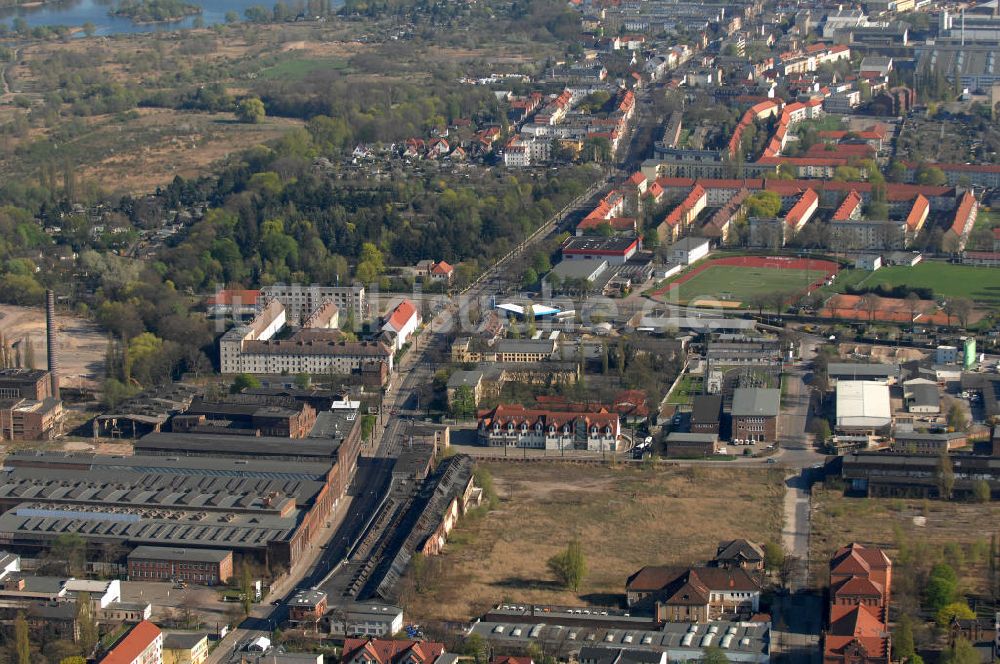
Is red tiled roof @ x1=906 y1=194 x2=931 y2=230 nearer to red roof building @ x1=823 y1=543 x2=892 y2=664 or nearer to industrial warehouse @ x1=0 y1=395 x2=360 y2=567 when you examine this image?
industrial warehouse @ x1=0 y1=395 x2=360 y2=567

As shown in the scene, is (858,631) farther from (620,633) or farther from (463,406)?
(463,406)

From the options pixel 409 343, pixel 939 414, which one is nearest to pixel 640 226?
pixel 409 343

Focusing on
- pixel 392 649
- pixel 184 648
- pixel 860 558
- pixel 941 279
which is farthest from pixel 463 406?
pixel 941 279

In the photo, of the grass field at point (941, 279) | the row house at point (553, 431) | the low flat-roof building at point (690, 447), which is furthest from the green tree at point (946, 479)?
the grass field at point (941, 279)

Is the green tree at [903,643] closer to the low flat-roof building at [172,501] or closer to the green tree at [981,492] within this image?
the green tree at [981,492]

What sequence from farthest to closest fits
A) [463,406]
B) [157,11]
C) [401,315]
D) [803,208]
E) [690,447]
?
[157,11]
[803,208]
[401,315]
[463,406]
[690,447]

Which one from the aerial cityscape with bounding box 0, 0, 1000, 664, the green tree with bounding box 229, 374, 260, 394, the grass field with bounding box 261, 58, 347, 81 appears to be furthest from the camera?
the grass field with bounding box 261, 58, 347, 81

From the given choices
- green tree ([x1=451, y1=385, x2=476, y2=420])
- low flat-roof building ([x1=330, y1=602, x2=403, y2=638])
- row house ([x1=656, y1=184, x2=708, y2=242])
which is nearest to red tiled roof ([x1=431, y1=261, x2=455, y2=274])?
row house ([x1=656, y1=184, x2=708, y2=242])
